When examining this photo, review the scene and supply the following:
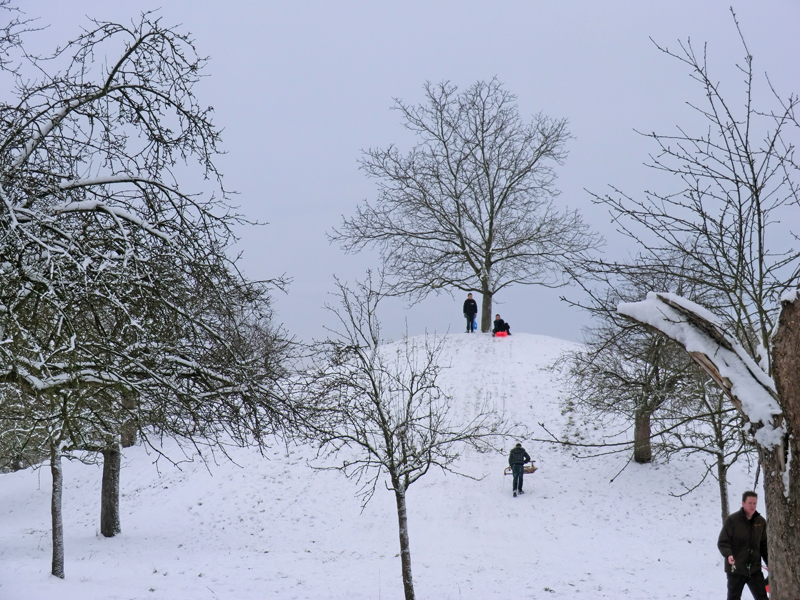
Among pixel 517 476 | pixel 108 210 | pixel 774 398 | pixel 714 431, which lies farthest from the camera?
pixel 517 476

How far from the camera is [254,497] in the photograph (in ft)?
56.3

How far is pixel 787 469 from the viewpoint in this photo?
4445 millimetres

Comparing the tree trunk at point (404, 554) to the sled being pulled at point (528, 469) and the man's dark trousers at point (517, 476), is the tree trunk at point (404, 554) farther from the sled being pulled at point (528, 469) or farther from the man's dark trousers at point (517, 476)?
the sled being pulled at point (528, 469)

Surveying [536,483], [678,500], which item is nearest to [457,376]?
[536,483]

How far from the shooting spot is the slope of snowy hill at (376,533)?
1124cm

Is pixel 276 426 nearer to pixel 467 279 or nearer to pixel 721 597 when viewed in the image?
pixel 721 597

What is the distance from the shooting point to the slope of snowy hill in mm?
11242

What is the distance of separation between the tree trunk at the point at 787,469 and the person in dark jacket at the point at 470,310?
2492 centimetres

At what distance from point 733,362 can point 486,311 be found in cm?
2378

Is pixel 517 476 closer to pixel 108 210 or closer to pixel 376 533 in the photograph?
pixel 376 533

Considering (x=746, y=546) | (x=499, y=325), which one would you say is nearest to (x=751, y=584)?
(x=746, y=546)

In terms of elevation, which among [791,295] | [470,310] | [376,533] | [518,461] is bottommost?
[376,533]

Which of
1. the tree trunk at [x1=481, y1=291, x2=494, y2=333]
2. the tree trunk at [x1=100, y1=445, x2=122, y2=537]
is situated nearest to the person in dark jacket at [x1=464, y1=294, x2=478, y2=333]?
the tree trunk at [x1=481, y1=291, x2=494, y2=333]

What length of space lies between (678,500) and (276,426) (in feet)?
Result: 43.4
